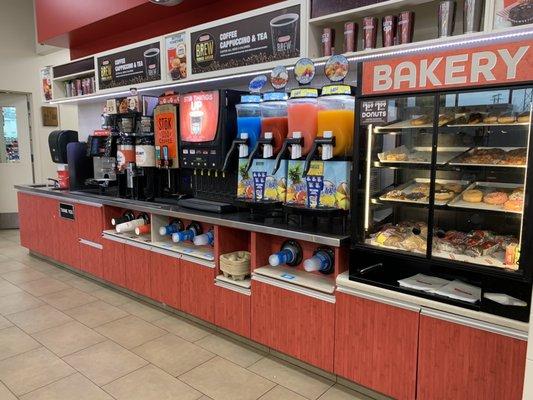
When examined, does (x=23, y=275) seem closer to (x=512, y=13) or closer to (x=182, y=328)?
(x=182, y=328)

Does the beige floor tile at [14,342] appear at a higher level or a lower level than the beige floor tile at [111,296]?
lower

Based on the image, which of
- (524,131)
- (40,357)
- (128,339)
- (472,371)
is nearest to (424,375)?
(472,371)

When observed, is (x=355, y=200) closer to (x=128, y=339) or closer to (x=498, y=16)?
(x=498, y=16)

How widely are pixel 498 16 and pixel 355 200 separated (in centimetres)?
122

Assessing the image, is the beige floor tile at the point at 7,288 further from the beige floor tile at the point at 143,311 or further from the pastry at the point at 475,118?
the pastry at the point at 475,118

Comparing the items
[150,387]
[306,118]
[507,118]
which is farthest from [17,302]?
[507,118]

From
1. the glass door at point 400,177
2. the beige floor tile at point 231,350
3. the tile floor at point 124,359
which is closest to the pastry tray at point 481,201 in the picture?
the glass door at point 400,177

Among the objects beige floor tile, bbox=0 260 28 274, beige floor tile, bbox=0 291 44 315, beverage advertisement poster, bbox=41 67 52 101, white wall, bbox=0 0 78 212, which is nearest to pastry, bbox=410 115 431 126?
beige floor tile, bbox=0 291 44 315

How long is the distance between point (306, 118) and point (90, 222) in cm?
291

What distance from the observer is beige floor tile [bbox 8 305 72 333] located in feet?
11.8

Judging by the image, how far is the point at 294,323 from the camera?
2785 mm

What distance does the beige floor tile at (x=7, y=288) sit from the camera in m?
4.43

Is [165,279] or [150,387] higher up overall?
[165,279]

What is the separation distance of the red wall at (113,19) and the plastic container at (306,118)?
1.34 m
